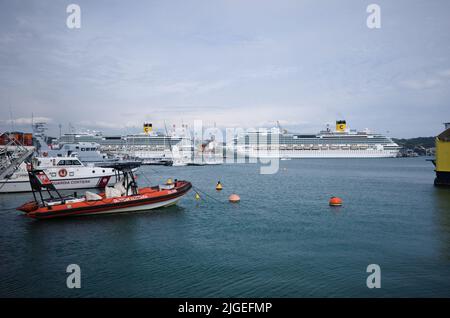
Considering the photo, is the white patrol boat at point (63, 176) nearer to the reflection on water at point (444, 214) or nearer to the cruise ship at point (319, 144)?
the reflection on water at point (444, 214)

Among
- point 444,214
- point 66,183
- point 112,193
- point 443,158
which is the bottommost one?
point 444,214

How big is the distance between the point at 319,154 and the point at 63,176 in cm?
8962

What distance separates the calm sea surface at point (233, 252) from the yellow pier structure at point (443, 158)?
380 inches

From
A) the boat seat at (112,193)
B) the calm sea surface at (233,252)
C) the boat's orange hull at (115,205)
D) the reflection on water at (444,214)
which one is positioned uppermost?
the boat seat at (112,193)

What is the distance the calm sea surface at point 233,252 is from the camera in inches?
380

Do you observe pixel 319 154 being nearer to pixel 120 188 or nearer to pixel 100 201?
pixel 120 188

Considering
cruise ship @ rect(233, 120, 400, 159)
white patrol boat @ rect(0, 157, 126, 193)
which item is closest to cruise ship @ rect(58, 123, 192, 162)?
cruise ship @ rect(233, 120, 400, 159)

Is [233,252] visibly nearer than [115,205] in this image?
Yes

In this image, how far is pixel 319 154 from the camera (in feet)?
350

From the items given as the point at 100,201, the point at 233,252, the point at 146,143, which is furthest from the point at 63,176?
the point at 146,143

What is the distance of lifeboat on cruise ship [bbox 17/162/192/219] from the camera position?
17.4m

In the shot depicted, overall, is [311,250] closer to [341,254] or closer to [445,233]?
[341,254]

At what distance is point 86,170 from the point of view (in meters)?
29.2

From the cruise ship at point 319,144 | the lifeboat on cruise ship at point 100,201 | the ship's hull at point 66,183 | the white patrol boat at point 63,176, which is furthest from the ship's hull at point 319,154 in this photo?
the lifeboat on cruise ship at point 100,201
